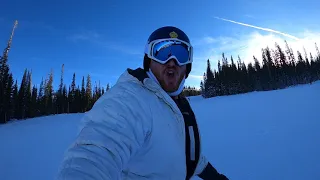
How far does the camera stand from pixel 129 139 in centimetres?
99

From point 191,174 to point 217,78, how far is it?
5442 cm

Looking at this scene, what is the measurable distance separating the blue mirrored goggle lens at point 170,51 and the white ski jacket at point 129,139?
44cm

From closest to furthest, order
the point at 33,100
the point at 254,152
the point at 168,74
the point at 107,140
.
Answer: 1. the point at 107,140
2. the point at 168,74
3. the point at 254,152
4. the point at 33,100

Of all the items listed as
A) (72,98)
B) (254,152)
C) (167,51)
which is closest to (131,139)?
(167,51)

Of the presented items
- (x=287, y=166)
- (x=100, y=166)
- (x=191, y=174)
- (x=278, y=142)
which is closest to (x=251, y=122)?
(x=278, y=142)

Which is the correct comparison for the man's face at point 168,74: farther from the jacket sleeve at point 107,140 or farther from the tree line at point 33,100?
the tree line at point 33,100

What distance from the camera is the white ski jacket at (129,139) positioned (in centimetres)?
87

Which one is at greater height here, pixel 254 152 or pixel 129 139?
pixel 129 139

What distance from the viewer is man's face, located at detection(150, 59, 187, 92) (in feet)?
5.26

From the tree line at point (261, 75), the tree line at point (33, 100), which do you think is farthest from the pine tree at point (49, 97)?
the tree line at point (261, 75)

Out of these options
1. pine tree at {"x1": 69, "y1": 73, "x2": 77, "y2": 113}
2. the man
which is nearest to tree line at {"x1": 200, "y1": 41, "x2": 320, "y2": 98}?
pine tree at {"x1": 69, "y1": 73, "x2": 77, "y2": 113}

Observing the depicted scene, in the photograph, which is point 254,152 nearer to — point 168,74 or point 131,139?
point 168,74

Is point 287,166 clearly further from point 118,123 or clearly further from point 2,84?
point 2,84

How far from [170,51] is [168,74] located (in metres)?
0.23
